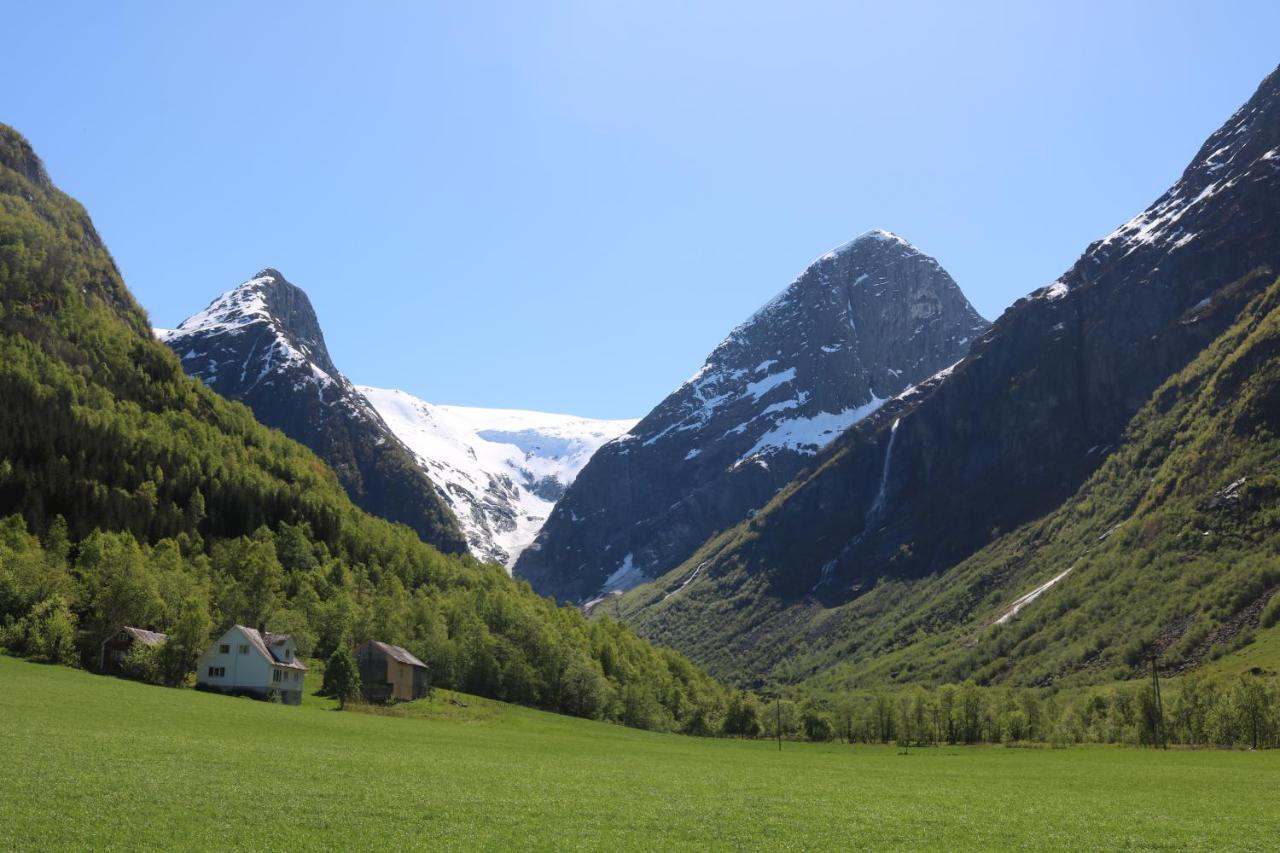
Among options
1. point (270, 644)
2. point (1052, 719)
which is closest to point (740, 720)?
point (1052, 719)

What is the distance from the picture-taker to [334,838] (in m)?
32.2

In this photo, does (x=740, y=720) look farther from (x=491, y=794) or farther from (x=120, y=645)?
(x=491, y=794)

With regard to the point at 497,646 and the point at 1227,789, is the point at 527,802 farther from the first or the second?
the point at 497,646

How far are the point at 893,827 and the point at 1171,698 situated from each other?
143 meters

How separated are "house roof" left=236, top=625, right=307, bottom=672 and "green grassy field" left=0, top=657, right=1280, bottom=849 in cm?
2718

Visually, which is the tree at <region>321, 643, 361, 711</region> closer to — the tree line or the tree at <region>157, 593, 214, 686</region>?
the tree at <region>157, 593, 214, 686</region>

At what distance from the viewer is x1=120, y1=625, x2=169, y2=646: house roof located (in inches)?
4267

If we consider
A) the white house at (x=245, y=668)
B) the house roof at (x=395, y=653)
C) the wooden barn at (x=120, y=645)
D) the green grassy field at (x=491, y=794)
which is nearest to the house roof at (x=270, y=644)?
the white house at (x=245, y=668)

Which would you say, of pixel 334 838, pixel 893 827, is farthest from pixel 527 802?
pixel 893 827

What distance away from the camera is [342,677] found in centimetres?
10931

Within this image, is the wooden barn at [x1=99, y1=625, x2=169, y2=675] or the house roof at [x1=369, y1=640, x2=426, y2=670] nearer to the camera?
the wooden barn at [x1=99, y1=625, x2=169, y2=675]

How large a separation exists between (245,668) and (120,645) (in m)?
13.2

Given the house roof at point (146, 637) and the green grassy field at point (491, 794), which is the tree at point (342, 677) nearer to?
the house roof at point (146, 637)

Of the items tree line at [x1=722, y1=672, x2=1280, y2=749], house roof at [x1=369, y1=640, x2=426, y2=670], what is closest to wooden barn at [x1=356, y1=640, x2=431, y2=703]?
house roof at [x1=369, y1=640, x2=426, y2=670]
